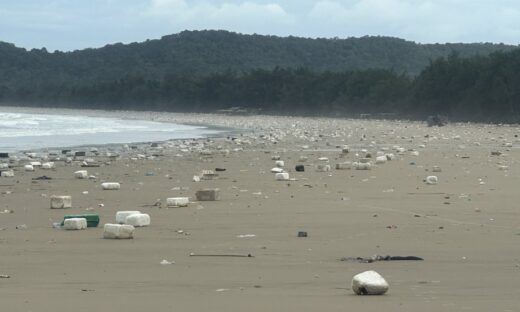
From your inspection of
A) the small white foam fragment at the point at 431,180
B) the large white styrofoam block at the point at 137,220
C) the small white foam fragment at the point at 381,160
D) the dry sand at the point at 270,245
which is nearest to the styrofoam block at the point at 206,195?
the dry sand at the point at 270,245

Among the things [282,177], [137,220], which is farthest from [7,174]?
[137,220]

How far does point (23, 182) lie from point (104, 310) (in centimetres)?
912

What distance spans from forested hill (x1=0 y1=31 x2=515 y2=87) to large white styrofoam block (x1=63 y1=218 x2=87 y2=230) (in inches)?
5685

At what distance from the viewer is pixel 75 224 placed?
26.9 feet

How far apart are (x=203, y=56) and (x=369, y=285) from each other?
164876mm

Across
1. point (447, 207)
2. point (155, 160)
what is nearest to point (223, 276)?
point (447, 207)

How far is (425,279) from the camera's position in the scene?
573 centimetres

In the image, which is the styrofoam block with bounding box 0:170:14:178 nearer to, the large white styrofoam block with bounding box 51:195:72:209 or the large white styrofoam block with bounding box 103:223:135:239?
the large white styrofoam block with bounding box 51:195:72:209

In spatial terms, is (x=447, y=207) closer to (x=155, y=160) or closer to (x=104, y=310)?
(x=104, y=310)

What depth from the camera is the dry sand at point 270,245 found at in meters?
5.14

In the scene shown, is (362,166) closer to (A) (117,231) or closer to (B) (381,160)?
(B) (381,160)

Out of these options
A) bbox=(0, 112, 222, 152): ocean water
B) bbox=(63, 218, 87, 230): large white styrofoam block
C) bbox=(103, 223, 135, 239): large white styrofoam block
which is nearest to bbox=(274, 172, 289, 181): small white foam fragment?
bbox=(63, 218, 87, 230): large white styrofoam block

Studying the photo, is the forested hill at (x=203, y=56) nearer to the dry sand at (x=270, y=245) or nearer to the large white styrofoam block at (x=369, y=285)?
the dry sand at (x=270, y=245)

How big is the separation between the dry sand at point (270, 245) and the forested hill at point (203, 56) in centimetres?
14017
